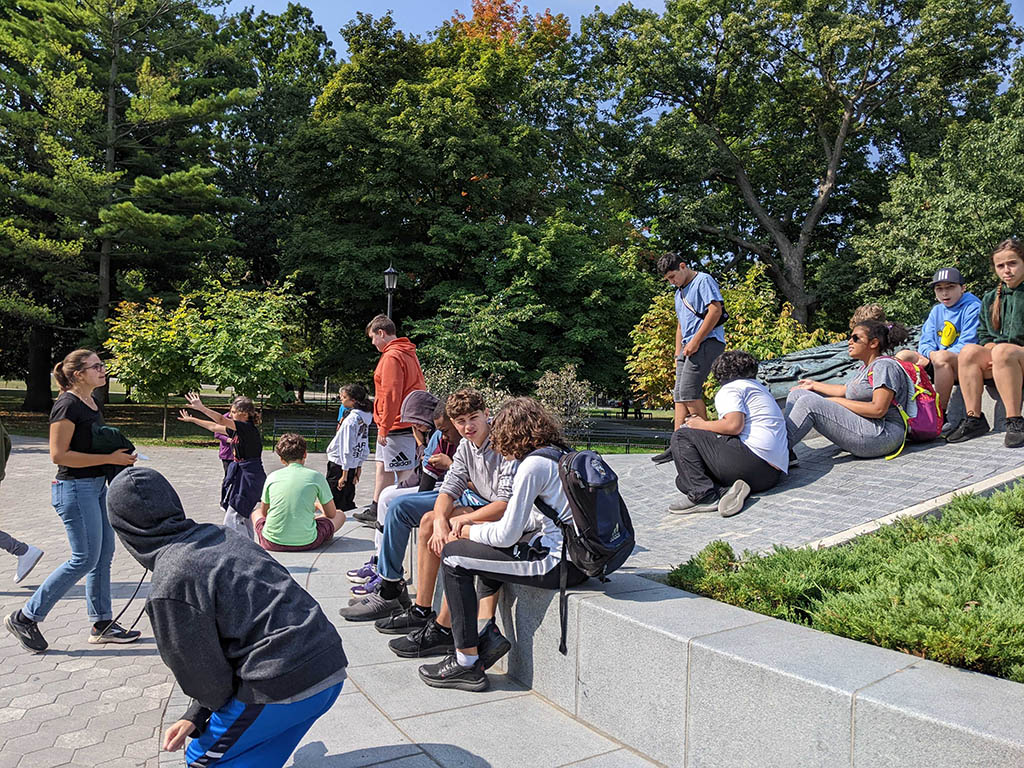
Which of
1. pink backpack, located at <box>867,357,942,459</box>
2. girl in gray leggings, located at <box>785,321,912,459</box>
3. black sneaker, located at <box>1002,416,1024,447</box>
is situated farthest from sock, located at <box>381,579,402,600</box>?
black sneaker, located at <box>1002,416,1024,447</box>

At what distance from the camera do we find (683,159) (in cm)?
2805

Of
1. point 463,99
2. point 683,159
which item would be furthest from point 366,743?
point 683,159

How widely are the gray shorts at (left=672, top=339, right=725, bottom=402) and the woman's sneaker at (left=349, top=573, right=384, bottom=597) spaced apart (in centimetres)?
341

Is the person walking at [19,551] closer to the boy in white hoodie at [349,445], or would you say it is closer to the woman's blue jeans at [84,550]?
the woman's blue jeans at [84,550]

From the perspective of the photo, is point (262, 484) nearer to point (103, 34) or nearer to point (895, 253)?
point (895, 253)

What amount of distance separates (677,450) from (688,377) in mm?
1191

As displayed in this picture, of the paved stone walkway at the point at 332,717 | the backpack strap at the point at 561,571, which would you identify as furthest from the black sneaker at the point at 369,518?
the backpack strap at the point at 561,571

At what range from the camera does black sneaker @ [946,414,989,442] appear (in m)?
5.98

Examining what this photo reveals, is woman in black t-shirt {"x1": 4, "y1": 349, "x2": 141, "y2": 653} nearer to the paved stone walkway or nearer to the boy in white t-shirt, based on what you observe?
the paved stone walkway

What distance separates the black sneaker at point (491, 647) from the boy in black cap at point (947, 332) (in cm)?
463

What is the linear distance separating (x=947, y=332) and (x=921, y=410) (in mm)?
1129

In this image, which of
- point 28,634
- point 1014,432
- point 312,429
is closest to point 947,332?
point 1014,432

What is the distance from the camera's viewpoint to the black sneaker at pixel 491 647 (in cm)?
385

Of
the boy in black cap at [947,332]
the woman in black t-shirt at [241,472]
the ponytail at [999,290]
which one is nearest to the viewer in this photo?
the ponytail at [999,290]
